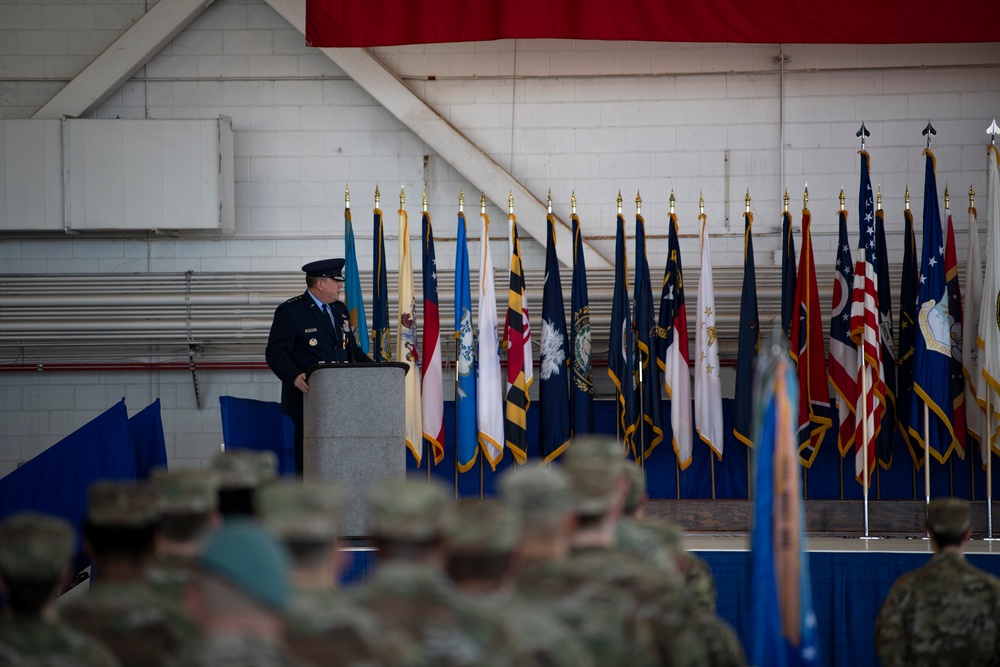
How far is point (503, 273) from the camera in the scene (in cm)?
916

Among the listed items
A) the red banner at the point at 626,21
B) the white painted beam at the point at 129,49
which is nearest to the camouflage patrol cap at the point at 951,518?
the red banner at the point at 626,21

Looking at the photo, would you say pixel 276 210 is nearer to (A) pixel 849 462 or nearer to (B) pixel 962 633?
(A) pixel 849 462

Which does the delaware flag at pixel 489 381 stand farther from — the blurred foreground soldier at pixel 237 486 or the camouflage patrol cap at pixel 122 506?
the camouflage patrol cap at pixel 122 506

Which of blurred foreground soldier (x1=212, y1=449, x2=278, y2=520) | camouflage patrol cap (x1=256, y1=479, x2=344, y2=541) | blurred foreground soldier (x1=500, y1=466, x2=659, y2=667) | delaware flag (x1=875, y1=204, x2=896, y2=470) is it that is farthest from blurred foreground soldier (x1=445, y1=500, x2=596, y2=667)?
delaware flag (x1=875, y1=204, x2=896, y2=470)

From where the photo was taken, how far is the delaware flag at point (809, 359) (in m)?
8.11

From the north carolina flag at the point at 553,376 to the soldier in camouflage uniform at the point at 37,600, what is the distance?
226 inches

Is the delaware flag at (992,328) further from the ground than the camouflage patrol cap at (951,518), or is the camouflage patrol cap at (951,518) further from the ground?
the delaware flag at (992,328)

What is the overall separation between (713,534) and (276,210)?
3.71m

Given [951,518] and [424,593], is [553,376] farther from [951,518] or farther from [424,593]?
[424,593]

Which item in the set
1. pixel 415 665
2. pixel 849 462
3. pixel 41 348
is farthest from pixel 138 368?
pixel 415 665

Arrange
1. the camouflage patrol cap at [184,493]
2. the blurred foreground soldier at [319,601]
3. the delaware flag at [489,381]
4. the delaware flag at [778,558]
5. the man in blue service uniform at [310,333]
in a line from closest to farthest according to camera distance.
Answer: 1. the blurred foreground soldier at [319,601]
2. the camouflage patrol cap at [184,493]
3. the delaware flag at [778,558]
4. the man in blue service uniform at [310,333]
5. the delaware flag at [489,381]

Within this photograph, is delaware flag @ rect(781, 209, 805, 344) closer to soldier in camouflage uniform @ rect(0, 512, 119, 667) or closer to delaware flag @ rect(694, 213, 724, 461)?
delaware flag @ rect(694, 213, 724, 461)

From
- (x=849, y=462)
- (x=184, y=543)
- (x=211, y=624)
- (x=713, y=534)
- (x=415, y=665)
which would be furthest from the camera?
(x=849, y=462)

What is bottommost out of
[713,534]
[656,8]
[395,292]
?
[713,534]
